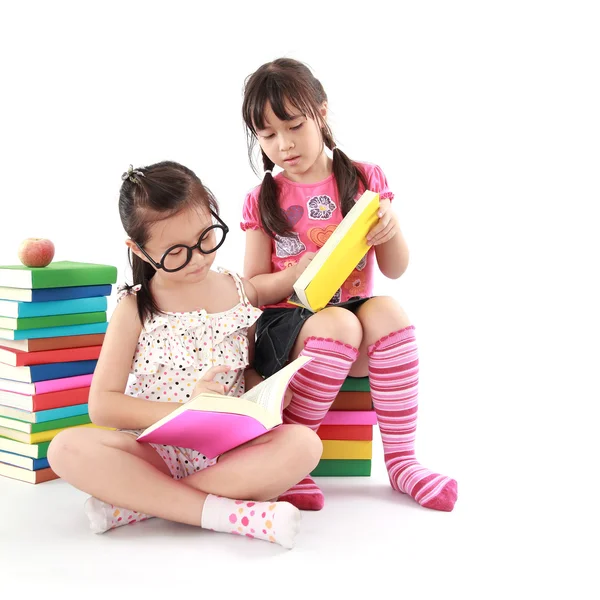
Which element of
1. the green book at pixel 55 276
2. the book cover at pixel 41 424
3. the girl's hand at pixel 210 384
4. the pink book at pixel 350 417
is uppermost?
the green book at pixel 55 276

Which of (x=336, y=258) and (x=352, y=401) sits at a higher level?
(x=336, y=258)

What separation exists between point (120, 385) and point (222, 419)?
0.27 metres

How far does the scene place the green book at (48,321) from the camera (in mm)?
1756

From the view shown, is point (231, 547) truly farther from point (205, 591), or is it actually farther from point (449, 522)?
point (449, 522)

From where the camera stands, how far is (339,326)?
1.65 meters

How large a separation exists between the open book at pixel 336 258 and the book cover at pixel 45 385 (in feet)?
1.72

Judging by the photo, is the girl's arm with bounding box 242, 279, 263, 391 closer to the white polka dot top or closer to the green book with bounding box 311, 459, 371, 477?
the white polka dot top

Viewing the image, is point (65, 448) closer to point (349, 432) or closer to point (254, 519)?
point (254, 519)

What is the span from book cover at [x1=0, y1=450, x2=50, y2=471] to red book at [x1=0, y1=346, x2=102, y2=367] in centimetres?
20

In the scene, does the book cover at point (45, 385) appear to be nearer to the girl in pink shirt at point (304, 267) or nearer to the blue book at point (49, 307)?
the blue book at point (49, 307)

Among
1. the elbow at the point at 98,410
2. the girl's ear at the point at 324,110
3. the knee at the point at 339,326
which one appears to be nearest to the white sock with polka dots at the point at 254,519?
the elbow at the point at 98,410

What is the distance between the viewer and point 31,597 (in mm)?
1241

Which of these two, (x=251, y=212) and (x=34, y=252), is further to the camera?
(x=251, y=212)

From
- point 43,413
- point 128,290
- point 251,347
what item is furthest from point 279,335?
point 43,413
